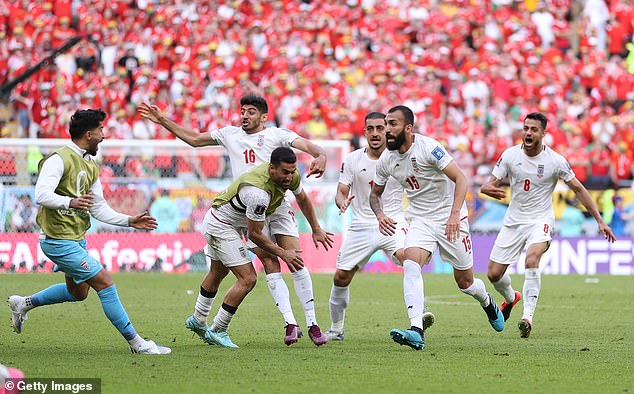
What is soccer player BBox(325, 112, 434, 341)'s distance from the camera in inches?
506

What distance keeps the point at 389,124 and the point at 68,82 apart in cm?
1686

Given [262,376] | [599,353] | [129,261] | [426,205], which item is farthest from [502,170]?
[129,261]

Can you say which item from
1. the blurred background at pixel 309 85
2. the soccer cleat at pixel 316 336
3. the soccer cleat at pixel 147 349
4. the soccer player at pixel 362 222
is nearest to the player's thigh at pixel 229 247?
Answer: the soccer cleat at pixel 316 336

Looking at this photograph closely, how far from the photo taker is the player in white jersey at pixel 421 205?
11.5 m

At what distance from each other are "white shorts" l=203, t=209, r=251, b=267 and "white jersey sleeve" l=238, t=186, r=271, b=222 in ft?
1.76

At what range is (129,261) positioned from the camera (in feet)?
77.1

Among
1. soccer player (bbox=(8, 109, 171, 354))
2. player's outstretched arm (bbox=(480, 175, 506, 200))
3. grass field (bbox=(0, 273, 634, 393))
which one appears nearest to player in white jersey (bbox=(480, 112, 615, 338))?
player's outstretched arm (bbox=(480, 175, 506, 200))

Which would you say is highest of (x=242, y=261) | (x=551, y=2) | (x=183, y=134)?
(x=551, y=2)

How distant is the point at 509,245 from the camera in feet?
46.3

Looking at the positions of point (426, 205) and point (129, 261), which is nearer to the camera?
point (426, 205)

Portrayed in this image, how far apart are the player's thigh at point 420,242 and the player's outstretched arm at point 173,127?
7.75ft

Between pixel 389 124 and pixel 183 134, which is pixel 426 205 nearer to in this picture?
pixel 389 124

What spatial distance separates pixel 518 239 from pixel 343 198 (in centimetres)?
232

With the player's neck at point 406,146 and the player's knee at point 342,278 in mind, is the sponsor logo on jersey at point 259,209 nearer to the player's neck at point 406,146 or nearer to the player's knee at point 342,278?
the player's neck at point 406,146
